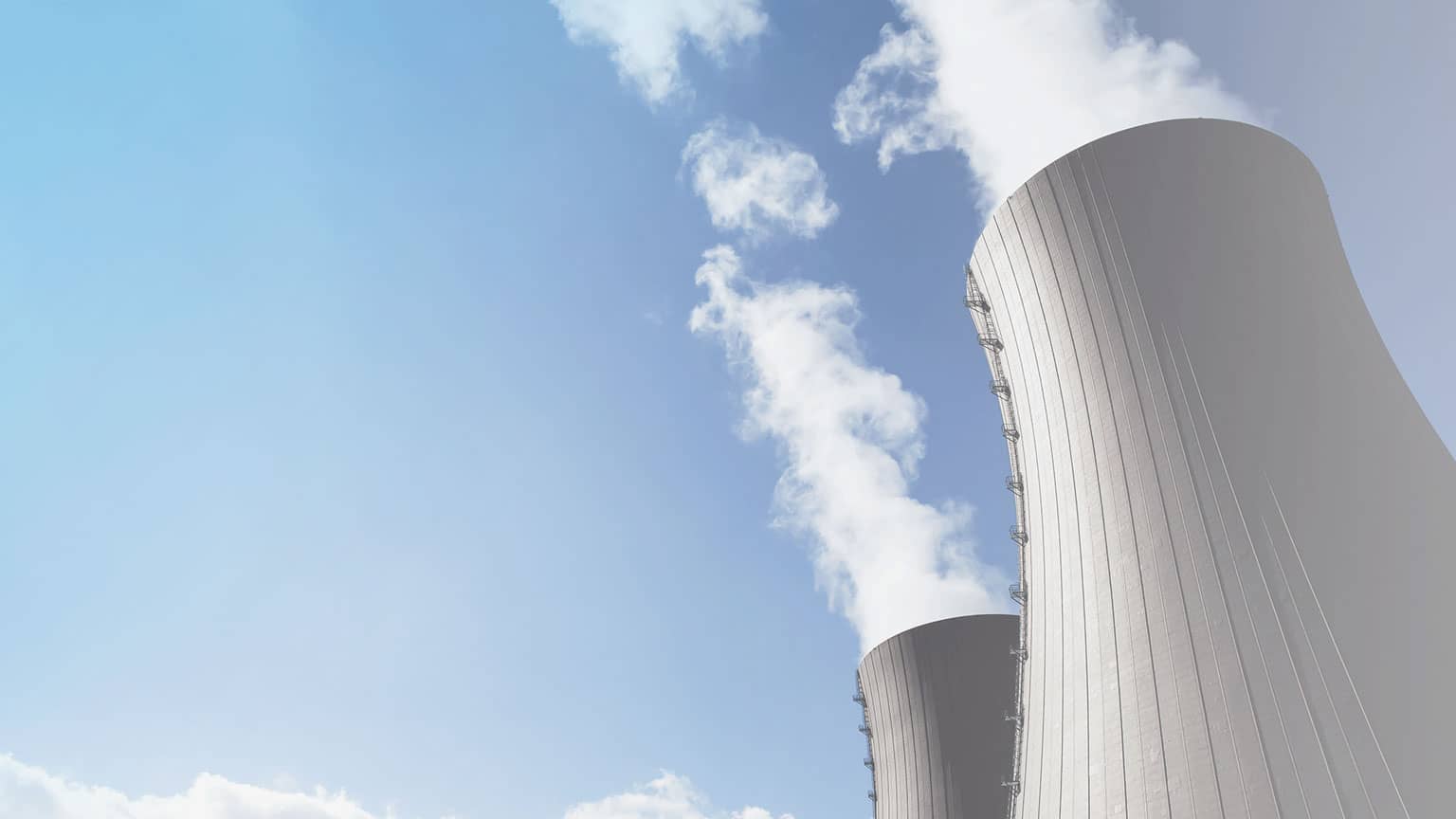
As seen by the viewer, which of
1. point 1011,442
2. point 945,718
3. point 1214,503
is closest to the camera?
point 1214,503

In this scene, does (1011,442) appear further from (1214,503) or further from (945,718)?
(945,718)

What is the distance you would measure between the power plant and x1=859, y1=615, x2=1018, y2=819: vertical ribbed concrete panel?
20.4 feet

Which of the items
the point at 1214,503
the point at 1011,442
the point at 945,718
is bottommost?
the point at 1214,503

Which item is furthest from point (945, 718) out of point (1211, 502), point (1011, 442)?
point (1211, 502)

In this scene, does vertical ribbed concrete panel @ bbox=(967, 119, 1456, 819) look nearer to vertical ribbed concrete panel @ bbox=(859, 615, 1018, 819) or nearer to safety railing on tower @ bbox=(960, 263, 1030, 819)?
safety railing on tower @ bbox=(960, 263, 1030, 819)

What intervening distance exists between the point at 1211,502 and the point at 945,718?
1003 cm

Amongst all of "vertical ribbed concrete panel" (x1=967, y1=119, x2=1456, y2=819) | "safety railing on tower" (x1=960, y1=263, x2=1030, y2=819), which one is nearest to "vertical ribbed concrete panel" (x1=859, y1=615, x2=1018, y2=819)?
"safety railing on tower" (x1=960, y1=263, x2=1030, y2=819)

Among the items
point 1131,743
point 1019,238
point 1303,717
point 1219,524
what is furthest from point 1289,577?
point 1019,238

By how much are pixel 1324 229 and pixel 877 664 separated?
11652mm

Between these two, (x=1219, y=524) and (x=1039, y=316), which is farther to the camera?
(x=1039, y=316)

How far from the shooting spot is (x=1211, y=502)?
7.11m

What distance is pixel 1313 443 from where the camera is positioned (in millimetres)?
7070

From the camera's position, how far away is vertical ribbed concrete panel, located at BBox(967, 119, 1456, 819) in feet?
20.0

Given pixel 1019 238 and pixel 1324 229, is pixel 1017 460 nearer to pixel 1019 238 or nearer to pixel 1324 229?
pixel 1019 238
